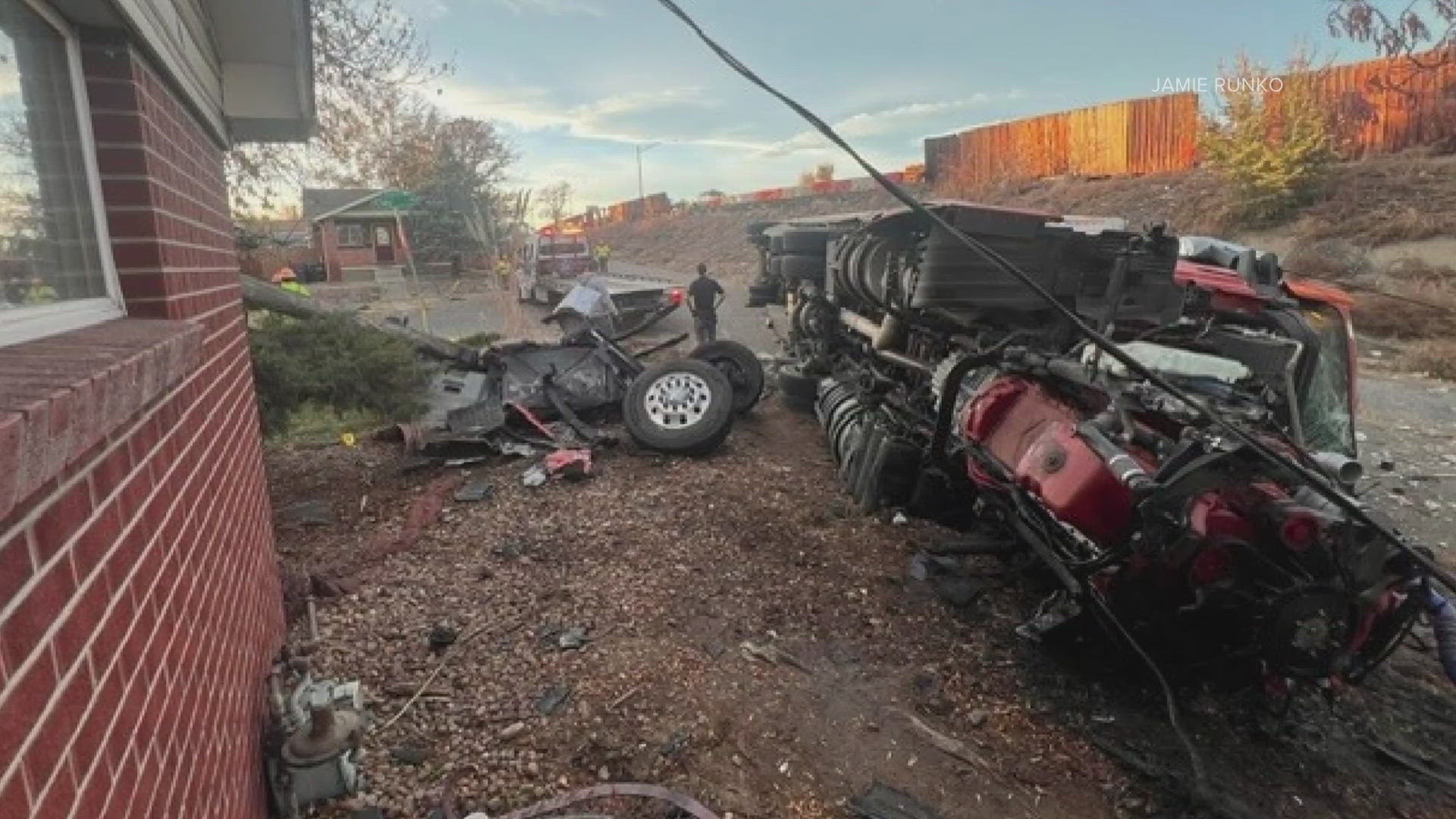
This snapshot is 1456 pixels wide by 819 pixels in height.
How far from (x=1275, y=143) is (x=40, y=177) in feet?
73.0

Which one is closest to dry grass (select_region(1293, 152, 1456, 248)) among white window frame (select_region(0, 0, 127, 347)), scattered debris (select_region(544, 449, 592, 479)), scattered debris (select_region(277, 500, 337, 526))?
scattered debris (select_region(544, 449, 592, 479))

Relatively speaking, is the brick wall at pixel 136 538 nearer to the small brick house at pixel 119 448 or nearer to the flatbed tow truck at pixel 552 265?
the small brick house at pixel 119 448

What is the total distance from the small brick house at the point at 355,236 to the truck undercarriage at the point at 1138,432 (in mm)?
33014

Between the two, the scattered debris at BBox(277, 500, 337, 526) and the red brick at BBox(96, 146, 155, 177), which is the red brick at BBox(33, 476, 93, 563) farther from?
the scattered debris at BBox(277, 500, 337, 526)

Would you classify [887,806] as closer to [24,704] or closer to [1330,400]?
[24,704]

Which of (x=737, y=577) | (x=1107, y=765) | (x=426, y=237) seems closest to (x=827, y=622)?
(x=737, y=577)

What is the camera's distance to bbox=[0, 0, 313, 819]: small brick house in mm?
1170

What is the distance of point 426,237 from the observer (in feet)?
113

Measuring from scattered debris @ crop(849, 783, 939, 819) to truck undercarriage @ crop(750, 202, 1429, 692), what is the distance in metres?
1.17

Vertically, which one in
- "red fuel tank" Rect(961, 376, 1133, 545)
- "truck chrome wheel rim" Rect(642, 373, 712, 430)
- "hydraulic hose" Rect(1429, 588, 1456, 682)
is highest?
"red fuel tank" Rect(961, 376, 1133, 545)

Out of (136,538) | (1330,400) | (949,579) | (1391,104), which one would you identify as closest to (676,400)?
(949,579)

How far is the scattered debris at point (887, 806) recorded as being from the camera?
121 inches

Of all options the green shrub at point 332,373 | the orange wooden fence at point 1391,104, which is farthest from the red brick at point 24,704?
the orange wooden fence at point 1391,104

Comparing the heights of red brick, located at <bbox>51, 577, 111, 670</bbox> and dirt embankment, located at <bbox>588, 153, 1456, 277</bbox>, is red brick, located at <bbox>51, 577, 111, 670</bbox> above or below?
below
